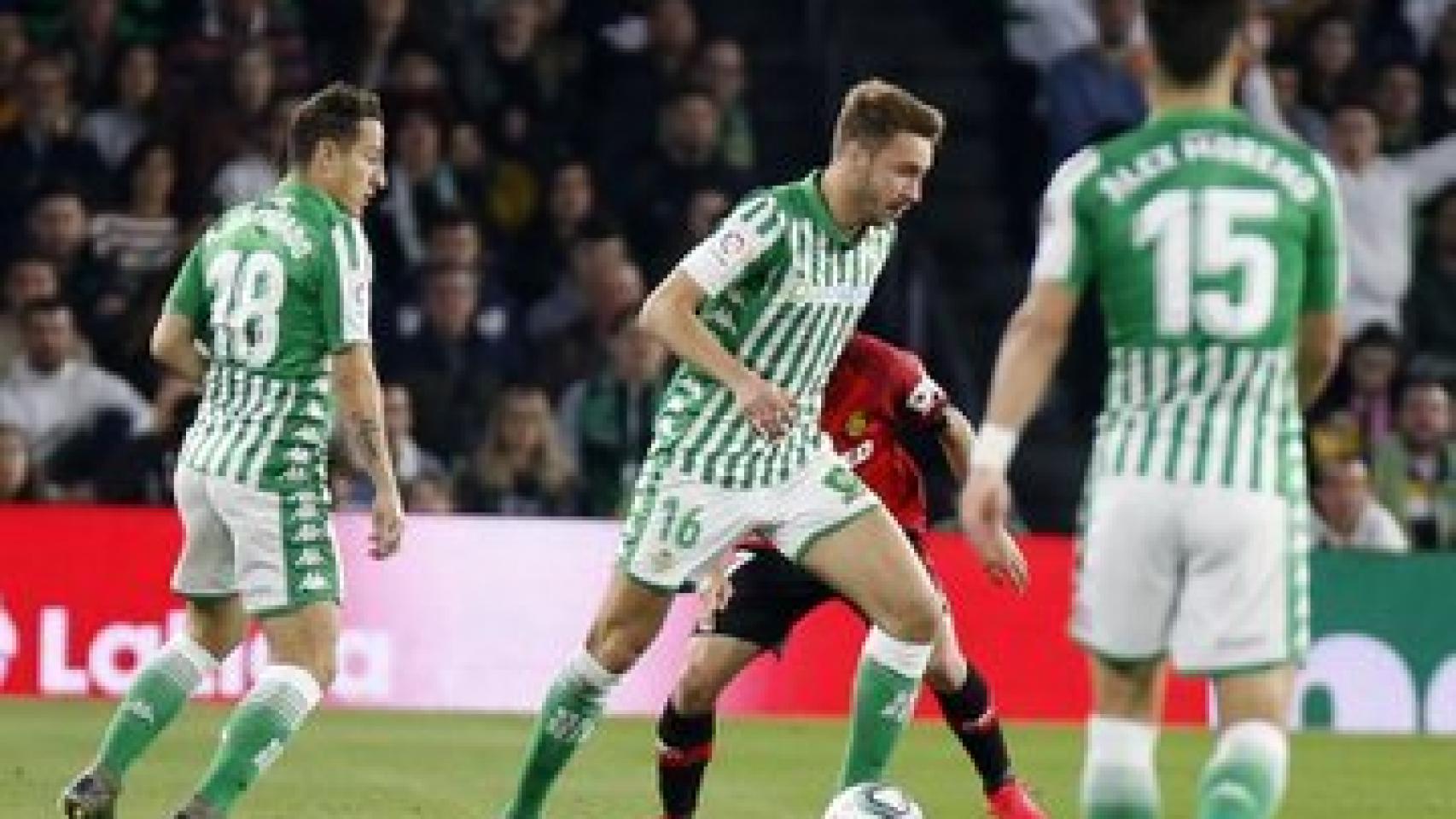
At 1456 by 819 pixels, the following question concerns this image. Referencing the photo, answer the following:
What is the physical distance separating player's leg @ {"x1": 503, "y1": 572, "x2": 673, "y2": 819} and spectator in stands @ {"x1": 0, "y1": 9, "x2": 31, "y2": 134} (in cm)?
921

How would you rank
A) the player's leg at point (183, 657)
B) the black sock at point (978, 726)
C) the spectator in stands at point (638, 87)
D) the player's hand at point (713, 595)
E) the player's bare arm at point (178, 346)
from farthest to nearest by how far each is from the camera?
the spectator in stands at point (638, 87) → the black sock at point (978, 726) → the player's hand at point (713, 595) → the player's bare arm at point (178, 346) → the player's leg at point (183, 657)

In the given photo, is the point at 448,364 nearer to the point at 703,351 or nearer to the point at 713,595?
the point at 713,595

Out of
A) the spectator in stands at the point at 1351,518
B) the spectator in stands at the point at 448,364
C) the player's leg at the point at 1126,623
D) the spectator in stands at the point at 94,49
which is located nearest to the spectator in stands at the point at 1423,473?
the spectator in stands at the point at 1351,518

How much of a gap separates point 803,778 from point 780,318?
348cm

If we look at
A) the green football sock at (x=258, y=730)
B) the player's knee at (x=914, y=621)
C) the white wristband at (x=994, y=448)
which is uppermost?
the white wristband at (x=994, y=448)

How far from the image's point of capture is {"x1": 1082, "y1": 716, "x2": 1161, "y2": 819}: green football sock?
25.4ft

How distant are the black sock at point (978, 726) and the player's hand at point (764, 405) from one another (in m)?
1.62

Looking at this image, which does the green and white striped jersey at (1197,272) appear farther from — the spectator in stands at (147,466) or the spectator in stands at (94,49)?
the spectator in stands at (94,49)

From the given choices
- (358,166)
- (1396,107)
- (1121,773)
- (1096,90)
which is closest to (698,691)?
(358,166)

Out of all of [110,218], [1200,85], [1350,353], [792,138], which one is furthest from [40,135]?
[1200,85]

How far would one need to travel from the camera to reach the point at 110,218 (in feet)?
59.7

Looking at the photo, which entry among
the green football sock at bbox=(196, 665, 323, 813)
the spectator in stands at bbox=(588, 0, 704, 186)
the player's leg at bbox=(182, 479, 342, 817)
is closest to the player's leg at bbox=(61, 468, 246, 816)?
the player's leg at bbox=(182, 479, 342, 817)

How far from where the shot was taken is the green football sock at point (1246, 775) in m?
7.56

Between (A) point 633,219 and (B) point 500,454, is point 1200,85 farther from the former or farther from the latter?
(A) point 633,219
